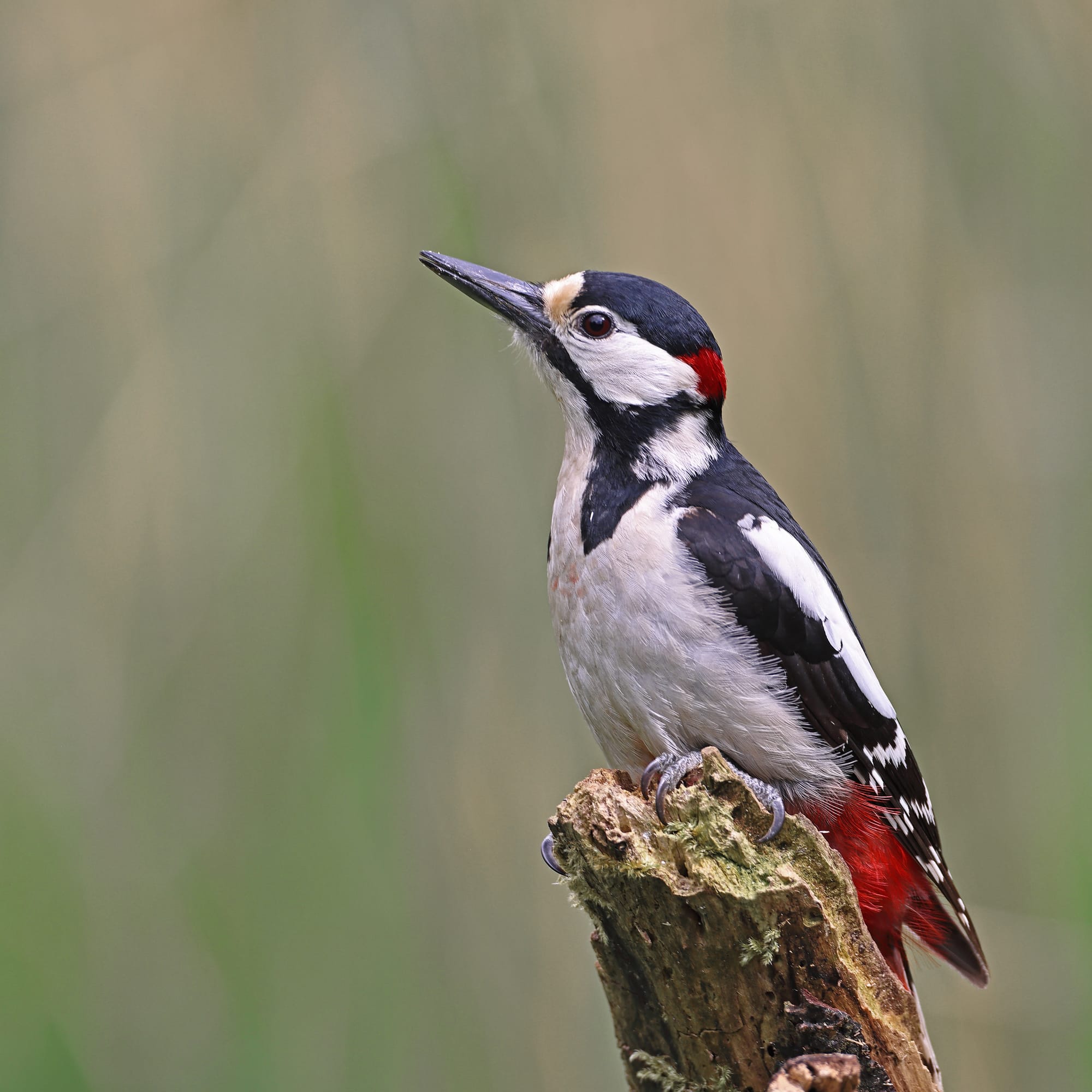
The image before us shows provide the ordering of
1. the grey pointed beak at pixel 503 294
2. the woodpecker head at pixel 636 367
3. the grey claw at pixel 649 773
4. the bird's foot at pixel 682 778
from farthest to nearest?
the grey pointed beak at pixel 503 294
the woodpecker head at pixel 636 367
the grey claw at pixel 649 773
the bird's foot at pixel 682 778

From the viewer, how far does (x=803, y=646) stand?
1.72 m

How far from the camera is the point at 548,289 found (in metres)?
2.00

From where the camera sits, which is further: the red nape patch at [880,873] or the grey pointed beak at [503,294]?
the grey pointed beak at [503,294]

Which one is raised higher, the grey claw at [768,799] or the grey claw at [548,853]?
the grey claw at [768,799]

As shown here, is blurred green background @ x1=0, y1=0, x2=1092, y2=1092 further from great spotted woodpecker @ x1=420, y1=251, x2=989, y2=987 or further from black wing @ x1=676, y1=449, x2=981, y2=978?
black wing @ x1=676, y1=449, x2=981, y2=978

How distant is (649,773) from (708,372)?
65cm

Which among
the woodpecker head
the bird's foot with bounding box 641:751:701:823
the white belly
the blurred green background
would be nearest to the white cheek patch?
A: the woodpecker head

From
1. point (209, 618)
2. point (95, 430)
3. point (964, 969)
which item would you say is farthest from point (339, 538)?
point (964, 969)

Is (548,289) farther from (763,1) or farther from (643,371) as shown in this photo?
(763,1)

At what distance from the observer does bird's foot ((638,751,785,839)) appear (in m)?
1.43

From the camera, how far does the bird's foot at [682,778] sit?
4.69ft

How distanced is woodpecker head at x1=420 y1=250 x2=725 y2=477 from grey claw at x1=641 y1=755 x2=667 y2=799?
459 millimetres

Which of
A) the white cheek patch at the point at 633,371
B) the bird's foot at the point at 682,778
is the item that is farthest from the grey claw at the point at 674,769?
the white cheek patch at the point at 633,371

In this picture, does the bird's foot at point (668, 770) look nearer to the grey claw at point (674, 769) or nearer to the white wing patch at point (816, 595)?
the grey claw at point (674, 769)
